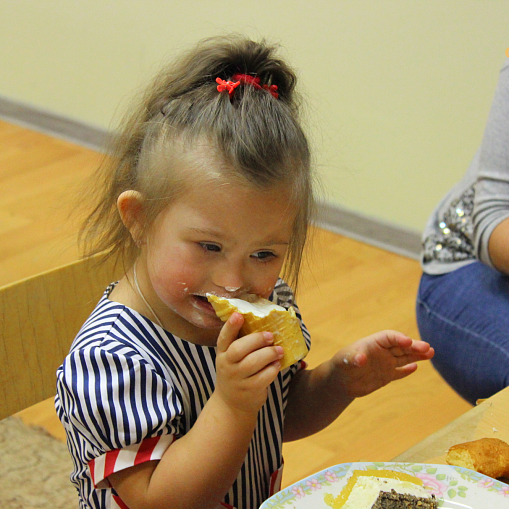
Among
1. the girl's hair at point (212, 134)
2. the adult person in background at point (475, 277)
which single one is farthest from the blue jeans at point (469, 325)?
the girl's hair at point (212, 134)

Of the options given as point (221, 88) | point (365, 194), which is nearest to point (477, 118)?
→ point (365, 194)

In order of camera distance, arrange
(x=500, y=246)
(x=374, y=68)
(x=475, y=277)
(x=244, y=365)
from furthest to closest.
→ (x=374, y=68), (x=475, y=277), (x=500, y=246), (x=244, y=365)

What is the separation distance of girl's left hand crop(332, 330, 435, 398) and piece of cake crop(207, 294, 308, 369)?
121 millimetres

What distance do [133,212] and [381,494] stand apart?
49 centimetres

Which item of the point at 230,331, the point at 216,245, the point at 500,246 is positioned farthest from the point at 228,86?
the point at 500,246

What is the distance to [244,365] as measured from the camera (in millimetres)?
802

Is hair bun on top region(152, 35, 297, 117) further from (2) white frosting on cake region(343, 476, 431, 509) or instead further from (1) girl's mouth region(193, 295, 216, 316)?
(2) white frosting on cake region(343, 476, 431, 509)

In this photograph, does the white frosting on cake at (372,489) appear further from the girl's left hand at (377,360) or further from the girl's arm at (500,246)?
the girl's arm at (500,246)

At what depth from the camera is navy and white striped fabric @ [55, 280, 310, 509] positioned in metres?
0.82

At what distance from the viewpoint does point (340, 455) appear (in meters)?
1.86

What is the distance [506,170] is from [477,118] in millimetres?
1271

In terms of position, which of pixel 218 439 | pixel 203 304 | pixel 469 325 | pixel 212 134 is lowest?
pixel 469 325

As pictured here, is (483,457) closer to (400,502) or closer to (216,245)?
(400,502)

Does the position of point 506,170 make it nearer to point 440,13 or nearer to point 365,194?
point 440,13
